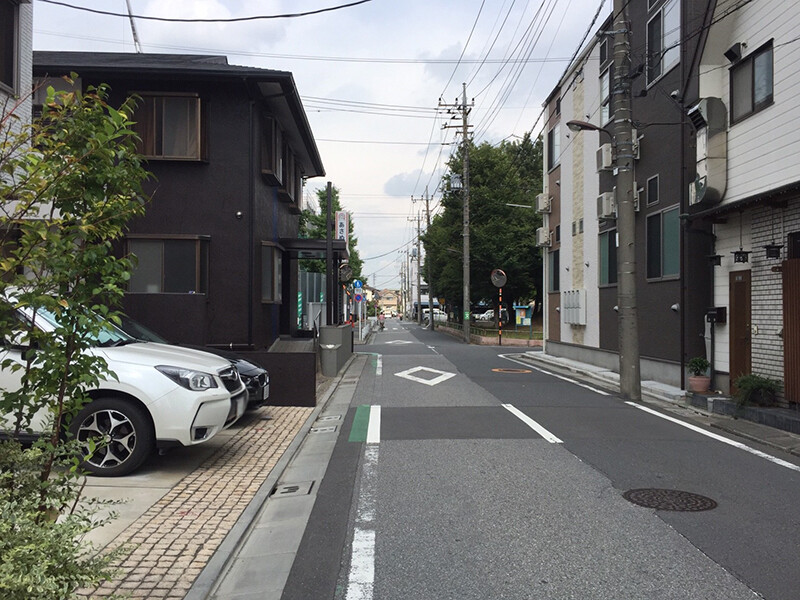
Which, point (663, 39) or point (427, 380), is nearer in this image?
point (663, 39)

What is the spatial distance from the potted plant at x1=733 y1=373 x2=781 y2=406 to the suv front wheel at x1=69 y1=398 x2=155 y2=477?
8658 millimetres

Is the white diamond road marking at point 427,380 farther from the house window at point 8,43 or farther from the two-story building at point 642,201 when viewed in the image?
the house window at point 8,43

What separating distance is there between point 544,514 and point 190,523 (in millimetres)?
2885

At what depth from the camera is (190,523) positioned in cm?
520

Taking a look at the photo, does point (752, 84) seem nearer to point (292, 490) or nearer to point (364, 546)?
point (292, 490)

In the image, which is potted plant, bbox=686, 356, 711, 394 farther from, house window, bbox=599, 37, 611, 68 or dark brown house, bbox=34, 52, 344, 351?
house window, bbox=599, 37, 611, 68

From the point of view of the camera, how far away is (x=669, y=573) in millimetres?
4254

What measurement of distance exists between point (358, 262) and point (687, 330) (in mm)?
40672

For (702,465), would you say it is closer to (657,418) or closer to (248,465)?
(657,418)

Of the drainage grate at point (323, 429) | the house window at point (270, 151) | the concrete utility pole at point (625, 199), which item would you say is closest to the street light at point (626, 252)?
the concrete utility pole at point (625, 199)

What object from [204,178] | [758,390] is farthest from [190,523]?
[204,178]

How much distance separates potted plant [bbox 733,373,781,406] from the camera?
10.1 meters

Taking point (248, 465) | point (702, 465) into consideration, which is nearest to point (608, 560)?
point (702, 465)

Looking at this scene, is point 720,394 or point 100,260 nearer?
point 100,260
